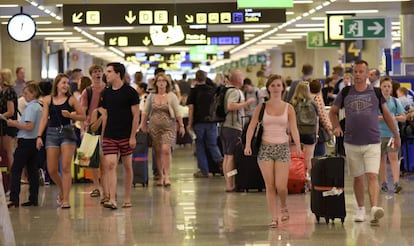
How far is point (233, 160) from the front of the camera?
50.6ft

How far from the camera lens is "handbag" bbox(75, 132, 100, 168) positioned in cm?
1419

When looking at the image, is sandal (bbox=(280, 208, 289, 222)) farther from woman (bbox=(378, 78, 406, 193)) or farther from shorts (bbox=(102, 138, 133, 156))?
woman (bbox=(378, 78, 406, 193))

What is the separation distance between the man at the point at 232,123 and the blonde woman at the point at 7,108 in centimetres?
328

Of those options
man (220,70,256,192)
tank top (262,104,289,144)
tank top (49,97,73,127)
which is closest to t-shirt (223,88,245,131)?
man (220,70,256,192)

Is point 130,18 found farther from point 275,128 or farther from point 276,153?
point 276,153

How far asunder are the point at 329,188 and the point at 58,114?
401 centimetres

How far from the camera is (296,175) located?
14828mm

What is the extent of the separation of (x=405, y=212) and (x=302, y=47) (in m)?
34.3

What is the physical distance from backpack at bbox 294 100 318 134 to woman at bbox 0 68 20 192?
4.27 meters

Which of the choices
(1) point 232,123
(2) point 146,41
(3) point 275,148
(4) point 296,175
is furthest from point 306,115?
(2) point 146,41

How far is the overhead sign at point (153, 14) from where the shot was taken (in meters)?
21.2

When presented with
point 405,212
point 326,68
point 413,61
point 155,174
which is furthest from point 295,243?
point 326,68

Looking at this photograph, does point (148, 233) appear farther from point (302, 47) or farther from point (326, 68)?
point (302, 47)

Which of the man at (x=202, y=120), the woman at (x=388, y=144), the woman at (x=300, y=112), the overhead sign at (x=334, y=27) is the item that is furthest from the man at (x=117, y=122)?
the overhead sign at (x=334, y=27)
